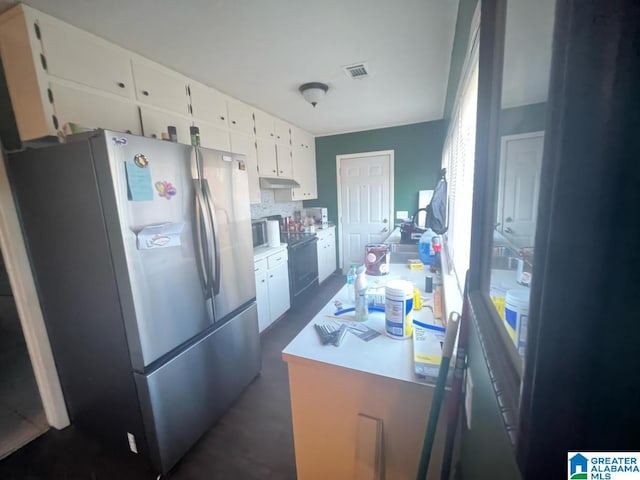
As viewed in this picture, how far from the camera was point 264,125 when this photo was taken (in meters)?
3.16

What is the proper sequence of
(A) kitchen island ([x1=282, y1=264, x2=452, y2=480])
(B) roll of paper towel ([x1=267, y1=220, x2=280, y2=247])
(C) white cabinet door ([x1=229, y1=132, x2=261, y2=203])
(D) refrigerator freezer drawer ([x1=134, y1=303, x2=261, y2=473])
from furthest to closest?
1. (B) roll of paper towel ([x1=267, y1=220, x2=280, y2=247])
2. (C) white cabinet door ([x1=229, y1=132, x2=261, y2=203])
3. (D) refrigerator freezer drawer ([x1=134, y1=303, x2=261, y2=473])
4. (A) kitchen island ([x1=282, y1=264, x2=452, y2=480])

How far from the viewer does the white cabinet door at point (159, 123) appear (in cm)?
189

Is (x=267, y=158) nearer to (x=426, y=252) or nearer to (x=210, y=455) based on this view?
(x=426, y=252)

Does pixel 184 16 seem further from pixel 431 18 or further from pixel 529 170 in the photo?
pixel 529 170

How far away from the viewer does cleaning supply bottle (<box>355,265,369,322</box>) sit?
1.22 m

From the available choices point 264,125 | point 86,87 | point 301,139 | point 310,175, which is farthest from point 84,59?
point 310,175

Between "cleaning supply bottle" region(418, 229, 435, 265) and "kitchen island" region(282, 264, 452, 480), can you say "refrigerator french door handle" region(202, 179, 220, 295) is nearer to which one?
"kitchen island" region(282, 264, 452, 480)

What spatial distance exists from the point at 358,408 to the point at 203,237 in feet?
3.84

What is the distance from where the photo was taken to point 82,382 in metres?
1.57

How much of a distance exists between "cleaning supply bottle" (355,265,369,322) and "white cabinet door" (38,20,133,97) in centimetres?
193

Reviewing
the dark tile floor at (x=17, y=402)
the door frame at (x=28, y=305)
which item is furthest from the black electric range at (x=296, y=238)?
the dark tile floor at (x=17, y=402)

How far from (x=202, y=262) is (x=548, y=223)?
1.58 meters

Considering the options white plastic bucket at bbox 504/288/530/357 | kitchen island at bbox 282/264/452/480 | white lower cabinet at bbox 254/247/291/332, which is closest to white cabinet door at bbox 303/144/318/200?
white lower cabinet at bbox 254/247/291/332

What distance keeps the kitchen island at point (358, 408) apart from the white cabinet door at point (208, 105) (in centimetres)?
212
